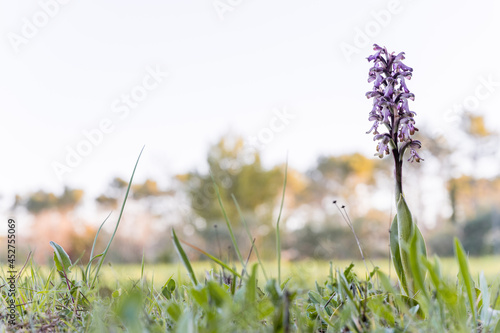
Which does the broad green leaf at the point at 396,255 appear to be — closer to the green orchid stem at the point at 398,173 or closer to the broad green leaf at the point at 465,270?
the green orchid stem at the point at 398,173

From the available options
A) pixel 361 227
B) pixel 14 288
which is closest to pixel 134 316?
pixel 14 288

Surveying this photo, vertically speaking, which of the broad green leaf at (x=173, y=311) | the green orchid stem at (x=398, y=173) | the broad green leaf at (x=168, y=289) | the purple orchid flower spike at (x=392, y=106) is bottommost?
the broad green leaf at (x=168, y=289)

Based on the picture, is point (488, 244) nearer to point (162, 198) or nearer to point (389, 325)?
point (162, 198)

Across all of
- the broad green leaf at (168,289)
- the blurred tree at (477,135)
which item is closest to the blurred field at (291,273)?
the broad green leaf at (168,289)

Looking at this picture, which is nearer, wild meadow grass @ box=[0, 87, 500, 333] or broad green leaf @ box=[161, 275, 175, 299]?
wild meadow grass @ box=[0, 87, 500, 333]

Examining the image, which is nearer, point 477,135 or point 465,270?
point 465,270

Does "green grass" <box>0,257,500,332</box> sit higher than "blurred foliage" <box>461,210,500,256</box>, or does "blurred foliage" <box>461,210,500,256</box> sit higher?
"green grass" <box>0,257,500,332</box>

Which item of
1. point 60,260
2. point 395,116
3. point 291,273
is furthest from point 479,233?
point 60,260

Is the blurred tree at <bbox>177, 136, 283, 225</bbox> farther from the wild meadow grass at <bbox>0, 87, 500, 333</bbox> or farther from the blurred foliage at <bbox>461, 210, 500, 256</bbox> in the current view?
the wild meadow grass at <bbox>0, 87, 500, 333</bbox>

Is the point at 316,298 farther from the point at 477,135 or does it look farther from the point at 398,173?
the point at 477,135

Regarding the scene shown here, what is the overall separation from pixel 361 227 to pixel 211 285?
16.6 metres

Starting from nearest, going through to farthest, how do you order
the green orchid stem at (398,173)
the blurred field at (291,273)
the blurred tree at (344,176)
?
the green orchid stem at (398,173), the blurred field at (291,273), the blurred tree at (344,176)

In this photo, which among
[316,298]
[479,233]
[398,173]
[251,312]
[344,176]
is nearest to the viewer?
[251,312]

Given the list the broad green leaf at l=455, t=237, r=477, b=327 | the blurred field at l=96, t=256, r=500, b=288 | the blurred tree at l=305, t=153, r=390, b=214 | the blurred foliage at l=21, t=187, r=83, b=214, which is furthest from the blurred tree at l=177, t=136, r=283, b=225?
the broad green leaf at l=455, t=237, r=477, b=327
